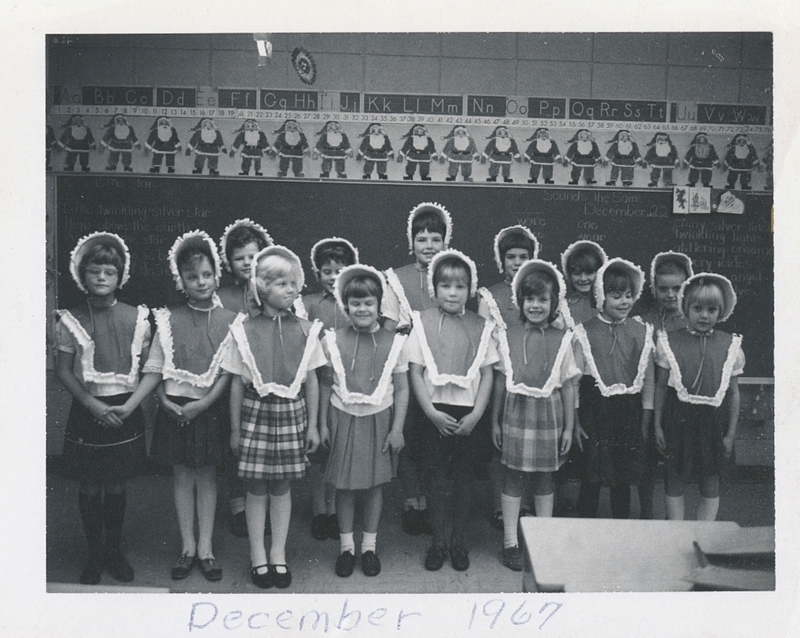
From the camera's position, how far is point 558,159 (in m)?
2.64

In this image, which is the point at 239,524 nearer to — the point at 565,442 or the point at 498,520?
the point at 498,520

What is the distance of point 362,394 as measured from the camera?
234 cm

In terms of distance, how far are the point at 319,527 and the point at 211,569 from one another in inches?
15.1

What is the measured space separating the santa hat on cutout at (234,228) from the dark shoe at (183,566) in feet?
3.21

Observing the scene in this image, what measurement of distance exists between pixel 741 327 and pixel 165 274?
79.4 inches

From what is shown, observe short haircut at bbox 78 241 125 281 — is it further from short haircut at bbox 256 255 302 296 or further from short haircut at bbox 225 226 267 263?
short haircut at bbox 256 255 302 296

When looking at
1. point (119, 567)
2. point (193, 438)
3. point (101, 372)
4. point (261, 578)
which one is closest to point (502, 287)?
point (193, 438)

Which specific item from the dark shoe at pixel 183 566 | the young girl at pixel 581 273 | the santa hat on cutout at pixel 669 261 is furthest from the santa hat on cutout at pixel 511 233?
the dark shoe at pixel 183 566

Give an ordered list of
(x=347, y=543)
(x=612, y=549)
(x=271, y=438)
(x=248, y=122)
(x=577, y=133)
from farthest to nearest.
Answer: (x=577, y=133)
(x=248, y=122)
(x=347, y=543)
(x=271, y=438)
(x=612, y=549)

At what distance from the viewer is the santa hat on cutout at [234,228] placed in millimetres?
2451

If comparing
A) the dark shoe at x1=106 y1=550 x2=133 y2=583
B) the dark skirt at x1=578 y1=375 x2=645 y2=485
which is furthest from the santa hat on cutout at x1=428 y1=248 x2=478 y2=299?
the dark shoe at x1=106 y1=550 x2=133 y2=583

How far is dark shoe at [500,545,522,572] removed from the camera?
243 centimetres

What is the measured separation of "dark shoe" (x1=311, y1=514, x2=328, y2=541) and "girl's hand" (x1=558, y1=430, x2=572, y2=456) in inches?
33.9
